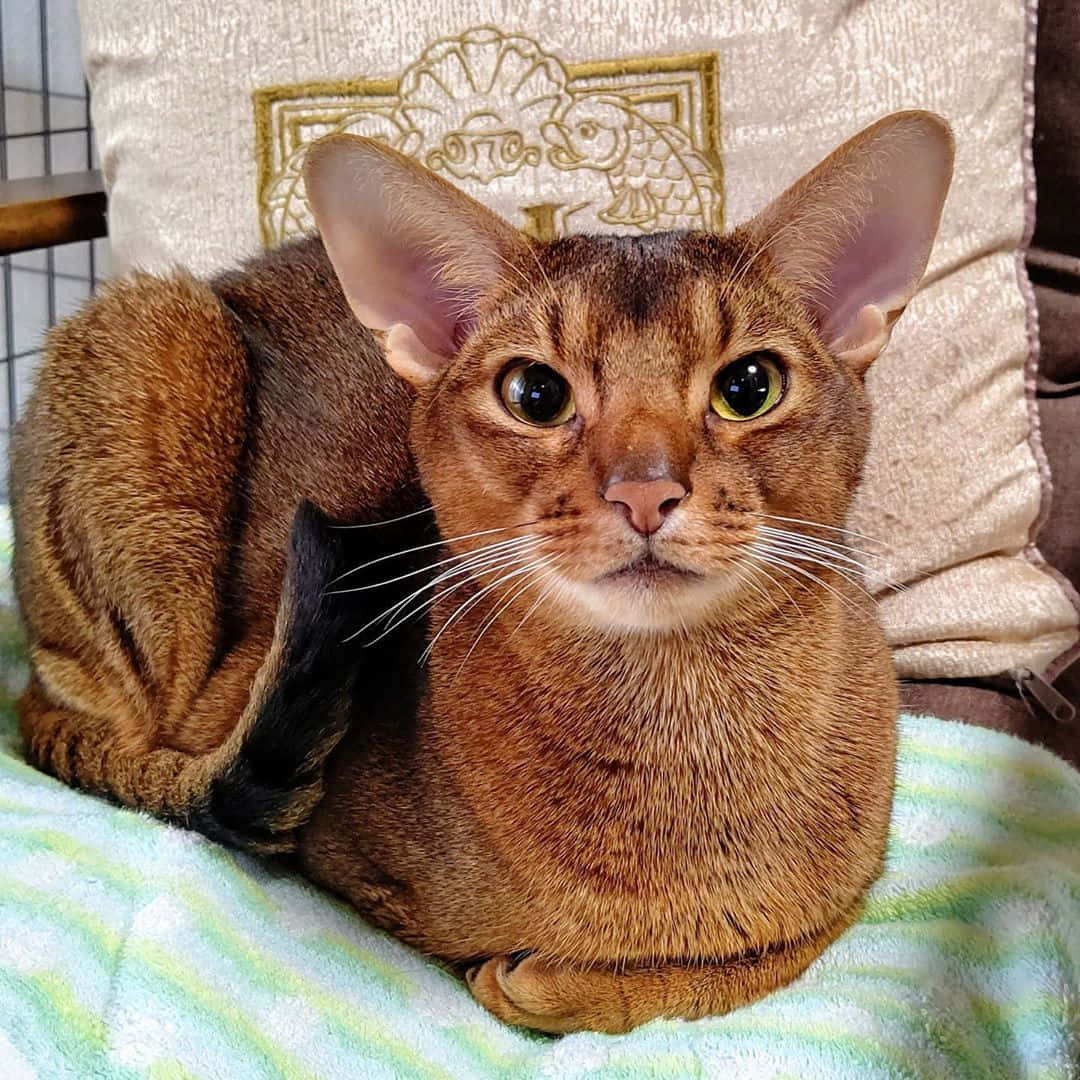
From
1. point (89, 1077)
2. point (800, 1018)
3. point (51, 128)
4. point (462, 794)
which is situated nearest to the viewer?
point (89, 1077)

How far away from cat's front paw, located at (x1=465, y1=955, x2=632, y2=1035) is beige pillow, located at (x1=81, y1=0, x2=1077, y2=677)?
72 centimetres

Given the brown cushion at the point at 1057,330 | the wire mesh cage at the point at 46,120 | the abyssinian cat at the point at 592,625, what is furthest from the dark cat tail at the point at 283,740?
the wire mesh cage at the point at 46,120

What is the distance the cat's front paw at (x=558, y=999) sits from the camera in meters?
0.97

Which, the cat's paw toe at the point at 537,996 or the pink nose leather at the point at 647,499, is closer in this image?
the pink nose leather at the point at 647,499

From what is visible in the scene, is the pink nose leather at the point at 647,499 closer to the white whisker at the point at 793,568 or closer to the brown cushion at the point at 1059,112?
the white whisker at the point at 793,568

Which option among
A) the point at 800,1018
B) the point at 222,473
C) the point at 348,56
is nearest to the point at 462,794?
the point at 800,1018

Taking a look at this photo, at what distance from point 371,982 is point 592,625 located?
375 mm

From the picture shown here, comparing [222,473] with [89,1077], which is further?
[222,473]

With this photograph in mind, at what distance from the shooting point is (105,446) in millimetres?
1226

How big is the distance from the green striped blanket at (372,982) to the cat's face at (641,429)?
1.19 feet

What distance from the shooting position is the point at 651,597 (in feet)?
2.82

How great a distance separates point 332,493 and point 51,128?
178 centimetres

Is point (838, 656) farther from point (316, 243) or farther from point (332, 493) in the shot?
point (316, 243)

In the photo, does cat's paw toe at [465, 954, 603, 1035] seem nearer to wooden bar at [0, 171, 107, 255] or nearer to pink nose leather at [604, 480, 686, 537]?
pink nose leather at [604, 480, 686, 537]
